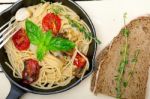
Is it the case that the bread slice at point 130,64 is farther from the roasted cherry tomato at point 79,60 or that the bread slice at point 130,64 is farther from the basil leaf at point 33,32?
the basil leaf at point 33,32

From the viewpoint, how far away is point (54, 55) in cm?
135

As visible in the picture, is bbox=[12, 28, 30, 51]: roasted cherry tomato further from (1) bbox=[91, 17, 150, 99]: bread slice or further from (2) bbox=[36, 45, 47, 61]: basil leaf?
(1) bbox=[91, 17, 150, 99]: bread slice

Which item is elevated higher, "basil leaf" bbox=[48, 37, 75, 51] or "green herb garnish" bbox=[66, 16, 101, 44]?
"green herb garnish" bbox=[66, 16, 101, 44]

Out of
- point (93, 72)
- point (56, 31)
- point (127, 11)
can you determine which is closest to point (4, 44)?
point (56, 31)

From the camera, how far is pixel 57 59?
1.35 metres

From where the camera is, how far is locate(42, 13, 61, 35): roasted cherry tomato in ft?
4.36

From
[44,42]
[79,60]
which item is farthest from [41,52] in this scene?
[79,60]

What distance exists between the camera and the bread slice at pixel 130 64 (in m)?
1.41

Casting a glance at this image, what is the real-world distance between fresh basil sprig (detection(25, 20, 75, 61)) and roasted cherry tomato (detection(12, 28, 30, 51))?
0.05 m

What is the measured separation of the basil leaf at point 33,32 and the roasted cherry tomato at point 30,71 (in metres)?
0.10

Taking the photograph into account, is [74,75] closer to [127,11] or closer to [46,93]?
[46,93]

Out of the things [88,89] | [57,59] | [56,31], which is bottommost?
[88,89]

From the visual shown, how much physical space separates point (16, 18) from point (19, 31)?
58 mm

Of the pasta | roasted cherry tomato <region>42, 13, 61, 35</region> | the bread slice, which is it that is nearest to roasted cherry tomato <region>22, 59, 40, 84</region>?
the pasta
